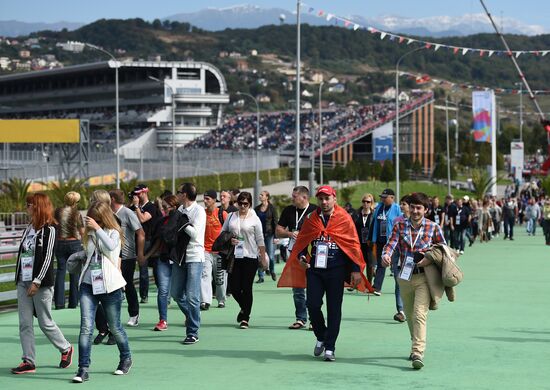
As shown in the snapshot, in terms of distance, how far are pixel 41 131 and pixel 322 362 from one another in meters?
57.9

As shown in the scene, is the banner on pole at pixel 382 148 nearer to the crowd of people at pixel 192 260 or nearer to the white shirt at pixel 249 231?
the crowd of people at pixel 192 260

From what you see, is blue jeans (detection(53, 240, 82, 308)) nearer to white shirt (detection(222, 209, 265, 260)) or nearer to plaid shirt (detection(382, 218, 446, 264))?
white shirt (detection(222, 209, 265, 260))

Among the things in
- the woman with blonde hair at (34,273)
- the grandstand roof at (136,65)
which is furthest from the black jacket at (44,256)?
the grandstand roof at (136,65)

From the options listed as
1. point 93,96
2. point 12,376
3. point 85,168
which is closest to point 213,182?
point 85,168

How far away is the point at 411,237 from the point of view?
37.3 ft

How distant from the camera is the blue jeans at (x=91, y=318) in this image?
1016cm

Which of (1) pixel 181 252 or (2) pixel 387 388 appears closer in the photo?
(2) pixel 387 388

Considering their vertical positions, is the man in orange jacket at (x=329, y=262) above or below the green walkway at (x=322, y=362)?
above

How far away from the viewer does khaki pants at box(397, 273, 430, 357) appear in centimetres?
1088

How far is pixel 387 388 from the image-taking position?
9773 mm

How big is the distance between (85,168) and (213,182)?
28.5 ft

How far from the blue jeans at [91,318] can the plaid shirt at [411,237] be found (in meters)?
2.79

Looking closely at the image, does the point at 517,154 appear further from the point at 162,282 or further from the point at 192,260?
the point at 192,260

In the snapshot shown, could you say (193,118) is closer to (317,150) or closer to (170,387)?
(317,150)
